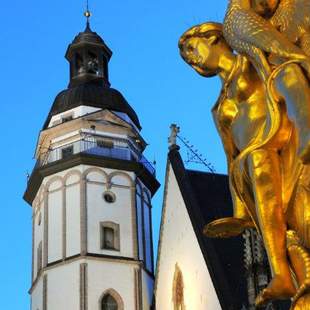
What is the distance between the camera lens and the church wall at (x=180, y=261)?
17953mm

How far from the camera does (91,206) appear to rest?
2416 centimetres

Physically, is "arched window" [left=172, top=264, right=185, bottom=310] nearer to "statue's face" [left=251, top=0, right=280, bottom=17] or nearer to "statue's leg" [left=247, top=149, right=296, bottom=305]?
"statue's face" [left=251, top=0, right=280, bottom=17]

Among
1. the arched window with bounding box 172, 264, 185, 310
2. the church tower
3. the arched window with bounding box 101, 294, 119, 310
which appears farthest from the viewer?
the church tower

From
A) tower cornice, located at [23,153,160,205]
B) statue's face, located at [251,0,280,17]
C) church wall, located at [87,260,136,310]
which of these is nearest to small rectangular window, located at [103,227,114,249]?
church wall, located at [87,260,136,310]

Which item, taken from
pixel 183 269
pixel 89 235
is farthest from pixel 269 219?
pixel 89 235

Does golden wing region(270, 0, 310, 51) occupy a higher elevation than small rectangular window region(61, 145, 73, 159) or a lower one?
lower

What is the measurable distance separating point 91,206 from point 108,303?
2.66 metres

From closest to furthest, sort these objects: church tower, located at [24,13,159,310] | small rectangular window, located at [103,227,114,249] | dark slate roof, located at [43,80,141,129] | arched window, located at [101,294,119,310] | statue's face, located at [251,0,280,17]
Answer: statue's face, located at [251,0,280,17], arched window, located at [101,294,119,310], church tower, located at [24,13,159,310], small rectangular window, located at [103,227,114,249], dark slate roof, located at [43,80,141,129]

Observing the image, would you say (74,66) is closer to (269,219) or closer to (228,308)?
(228,308)

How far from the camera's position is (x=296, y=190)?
271cm

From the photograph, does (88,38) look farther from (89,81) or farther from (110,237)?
(110,237)

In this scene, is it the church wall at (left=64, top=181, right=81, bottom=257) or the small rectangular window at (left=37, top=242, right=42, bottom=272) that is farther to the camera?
the small rectangular window at (left=37, top=242, right=42, bottom=272)

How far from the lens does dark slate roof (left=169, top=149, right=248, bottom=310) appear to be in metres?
16.9

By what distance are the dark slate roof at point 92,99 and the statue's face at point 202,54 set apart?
912 inches
